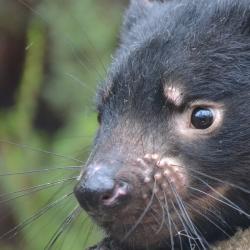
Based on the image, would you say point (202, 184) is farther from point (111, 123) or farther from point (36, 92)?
point (36, 92)

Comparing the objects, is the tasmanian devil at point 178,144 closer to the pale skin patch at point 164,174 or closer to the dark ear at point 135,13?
the pale skin patch at point 164,174

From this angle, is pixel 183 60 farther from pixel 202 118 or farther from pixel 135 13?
pixel 135 13

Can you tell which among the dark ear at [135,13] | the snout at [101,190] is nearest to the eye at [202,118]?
the snout at [101,190]

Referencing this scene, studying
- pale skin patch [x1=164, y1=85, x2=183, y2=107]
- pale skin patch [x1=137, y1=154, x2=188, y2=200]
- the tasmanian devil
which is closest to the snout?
the tasmanian devil

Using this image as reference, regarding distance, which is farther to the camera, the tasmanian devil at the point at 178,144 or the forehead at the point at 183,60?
the forehead at the point at 183,60

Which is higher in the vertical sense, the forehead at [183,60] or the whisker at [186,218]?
the forehead at [183,60]

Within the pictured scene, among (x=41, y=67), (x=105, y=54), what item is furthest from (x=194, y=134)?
(x=41, y=67)

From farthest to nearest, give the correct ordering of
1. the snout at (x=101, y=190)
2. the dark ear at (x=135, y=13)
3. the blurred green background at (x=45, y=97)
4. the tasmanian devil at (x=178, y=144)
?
the blurred green background at (x=45, y=97) < the dark ear at (x=135, y=13) < the tasmanian devil at (x=178, y=144) < the snout at (x=101, y=190)

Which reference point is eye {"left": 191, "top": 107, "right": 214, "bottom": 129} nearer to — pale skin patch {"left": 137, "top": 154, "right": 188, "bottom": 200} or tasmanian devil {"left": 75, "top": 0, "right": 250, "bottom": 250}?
tasmanian devil {"left": 75, "top": 0, "right": 250, "bottom": 250}
